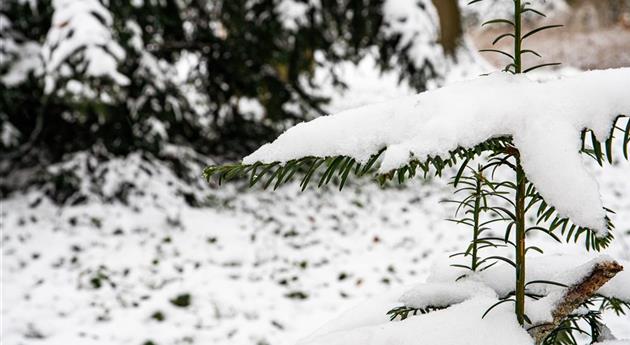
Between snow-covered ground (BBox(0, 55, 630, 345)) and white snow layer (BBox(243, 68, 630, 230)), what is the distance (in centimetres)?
187

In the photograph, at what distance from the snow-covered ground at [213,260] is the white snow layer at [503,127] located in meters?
1.87

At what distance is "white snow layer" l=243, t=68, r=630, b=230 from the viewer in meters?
0.64

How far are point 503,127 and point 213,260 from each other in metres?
2.80

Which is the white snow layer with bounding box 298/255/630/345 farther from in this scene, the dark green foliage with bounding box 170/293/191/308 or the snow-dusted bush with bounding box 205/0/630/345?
the dark green foliage with bounding box 170/293/191/308

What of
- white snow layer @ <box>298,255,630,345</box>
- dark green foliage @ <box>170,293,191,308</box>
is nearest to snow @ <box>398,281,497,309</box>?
white snow layer @ <box>298,255,630,345</box>

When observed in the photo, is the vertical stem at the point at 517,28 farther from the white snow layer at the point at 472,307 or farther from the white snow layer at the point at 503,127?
the white snow layer at the point at 472,307

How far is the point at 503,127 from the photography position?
73 centimetres

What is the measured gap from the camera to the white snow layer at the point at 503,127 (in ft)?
2.11

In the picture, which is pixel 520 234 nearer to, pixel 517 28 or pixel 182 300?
pixel 517 28

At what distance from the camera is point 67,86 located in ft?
9.67

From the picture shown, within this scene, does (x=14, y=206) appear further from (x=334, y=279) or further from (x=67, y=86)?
(x=334, y=279)

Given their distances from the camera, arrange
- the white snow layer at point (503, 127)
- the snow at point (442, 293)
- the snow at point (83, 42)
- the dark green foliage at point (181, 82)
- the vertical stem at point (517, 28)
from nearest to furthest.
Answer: the white snow layer at point (503, 127)
the vertical stem at point (517, 28)
the snow at point (442, 293)
the snow at point (83, 42)
the dark green foliage at point (181, 82)

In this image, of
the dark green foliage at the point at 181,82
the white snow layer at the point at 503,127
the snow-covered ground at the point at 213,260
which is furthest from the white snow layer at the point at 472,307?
the dark green foliage at the point at 181,82

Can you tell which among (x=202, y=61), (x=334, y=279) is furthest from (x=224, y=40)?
(x=334, y=279)
